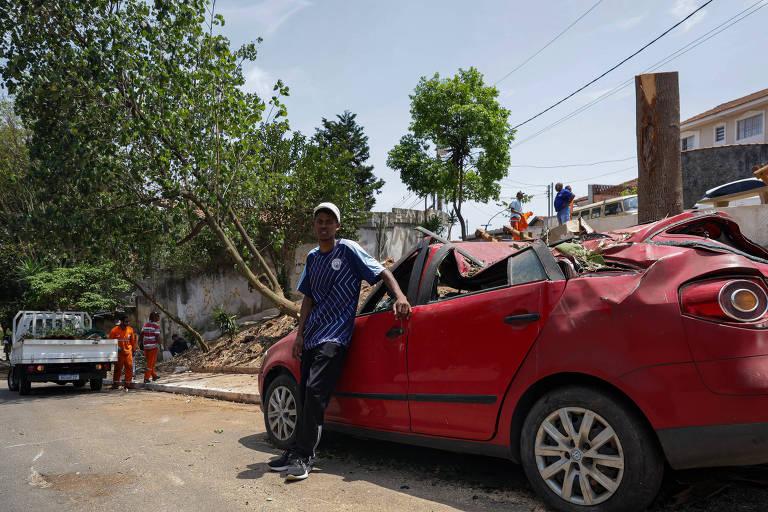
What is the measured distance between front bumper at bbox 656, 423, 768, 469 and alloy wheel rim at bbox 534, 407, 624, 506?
24 centimetres

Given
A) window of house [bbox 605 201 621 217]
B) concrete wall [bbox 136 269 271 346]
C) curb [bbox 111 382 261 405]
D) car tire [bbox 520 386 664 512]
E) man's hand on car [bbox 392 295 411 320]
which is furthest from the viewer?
concrete wall [bbox 136 269 271 346]

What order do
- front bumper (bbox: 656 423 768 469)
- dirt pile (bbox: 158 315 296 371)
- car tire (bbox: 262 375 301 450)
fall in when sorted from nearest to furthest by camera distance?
front bumper (bbox: 656 423 768 469), car tire (bbox: 262 375 301 450), dirt pile (bbox: 158 315 296 371)

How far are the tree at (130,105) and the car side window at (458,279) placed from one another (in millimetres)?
8336

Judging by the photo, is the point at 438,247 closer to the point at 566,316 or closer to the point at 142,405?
the point at 566,316

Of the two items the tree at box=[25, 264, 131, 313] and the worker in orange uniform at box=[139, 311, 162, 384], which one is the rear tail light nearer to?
the worker in orange uniform at box=[139, 311, 162, 384]

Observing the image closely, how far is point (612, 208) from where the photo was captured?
69.4 feet

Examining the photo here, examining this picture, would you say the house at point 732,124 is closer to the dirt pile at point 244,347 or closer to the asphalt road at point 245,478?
the dirt pile at point 244,347

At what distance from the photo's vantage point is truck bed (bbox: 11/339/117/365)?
40.6ft

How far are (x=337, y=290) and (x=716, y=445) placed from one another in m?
2.69

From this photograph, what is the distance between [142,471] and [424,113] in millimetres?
21473

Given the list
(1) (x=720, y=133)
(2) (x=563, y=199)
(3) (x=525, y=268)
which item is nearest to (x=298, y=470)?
(3) (x=525, y=268)

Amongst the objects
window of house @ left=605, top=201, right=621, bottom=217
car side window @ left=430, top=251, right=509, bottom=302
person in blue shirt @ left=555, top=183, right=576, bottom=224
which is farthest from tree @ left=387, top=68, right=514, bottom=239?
car side window @ left=430, top=251, right=509, bottom=302

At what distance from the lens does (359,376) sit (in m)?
4.50

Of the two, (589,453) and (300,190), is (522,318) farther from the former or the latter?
(300,190)
